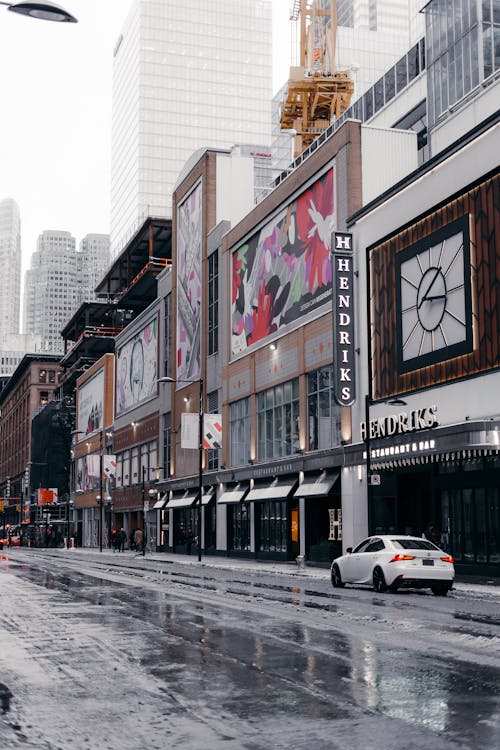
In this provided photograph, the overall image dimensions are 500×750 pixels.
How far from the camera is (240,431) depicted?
181 feet

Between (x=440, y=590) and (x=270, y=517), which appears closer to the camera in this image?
(x=440, y=590)

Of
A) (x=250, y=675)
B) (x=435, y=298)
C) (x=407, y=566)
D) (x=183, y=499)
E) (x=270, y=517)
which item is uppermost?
(x=435, y=298)

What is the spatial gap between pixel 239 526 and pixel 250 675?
4373 cm

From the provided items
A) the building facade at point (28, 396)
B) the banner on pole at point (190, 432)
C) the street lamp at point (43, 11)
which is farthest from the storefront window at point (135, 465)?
the building facade at point (28, 396)

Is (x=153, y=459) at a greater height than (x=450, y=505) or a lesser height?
greater

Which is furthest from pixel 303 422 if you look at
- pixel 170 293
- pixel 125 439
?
pixel 125 439

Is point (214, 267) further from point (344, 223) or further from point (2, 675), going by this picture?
point (2, 675)

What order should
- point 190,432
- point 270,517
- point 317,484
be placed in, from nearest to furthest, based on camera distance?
point 317,484
point 270,517
point 190,432

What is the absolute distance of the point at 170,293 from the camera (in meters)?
74.1

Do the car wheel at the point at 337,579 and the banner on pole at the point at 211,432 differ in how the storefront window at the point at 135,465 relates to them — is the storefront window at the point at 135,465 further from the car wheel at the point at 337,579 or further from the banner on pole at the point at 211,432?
the car wheel at the point at 337,579

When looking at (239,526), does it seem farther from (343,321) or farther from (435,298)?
(435,298)

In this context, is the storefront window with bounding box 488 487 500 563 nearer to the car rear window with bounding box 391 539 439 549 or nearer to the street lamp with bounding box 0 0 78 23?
the car rear window with bounding box 391 539 439 549

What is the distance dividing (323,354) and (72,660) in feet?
102

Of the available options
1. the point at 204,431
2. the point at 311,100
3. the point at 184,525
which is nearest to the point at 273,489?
the point at 204,431
